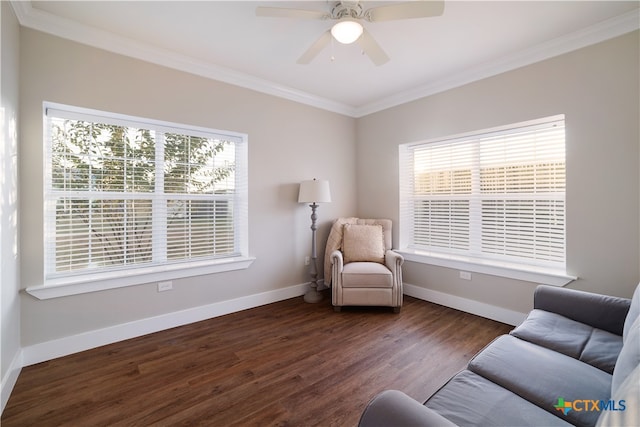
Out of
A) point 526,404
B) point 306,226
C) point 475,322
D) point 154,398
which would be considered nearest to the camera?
point 526,404

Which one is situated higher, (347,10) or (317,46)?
(347,10)

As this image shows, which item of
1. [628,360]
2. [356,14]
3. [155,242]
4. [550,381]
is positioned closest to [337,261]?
[155,242]

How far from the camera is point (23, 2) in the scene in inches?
77.7

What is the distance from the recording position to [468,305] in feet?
10.4

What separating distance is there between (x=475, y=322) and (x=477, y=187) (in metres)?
1.48

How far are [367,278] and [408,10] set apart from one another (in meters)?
2.40

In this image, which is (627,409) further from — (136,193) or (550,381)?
(136,193)

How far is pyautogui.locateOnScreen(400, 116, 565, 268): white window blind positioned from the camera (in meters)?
2.75

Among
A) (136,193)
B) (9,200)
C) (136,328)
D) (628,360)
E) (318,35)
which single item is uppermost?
(318,35)

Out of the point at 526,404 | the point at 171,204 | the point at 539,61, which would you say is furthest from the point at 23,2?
the point at 539,61

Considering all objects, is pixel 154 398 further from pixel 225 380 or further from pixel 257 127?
pixel 257 127

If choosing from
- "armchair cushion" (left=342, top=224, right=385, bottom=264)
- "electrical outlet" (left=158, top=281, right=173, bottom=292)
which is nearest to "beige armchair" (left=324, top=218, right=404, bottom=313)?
"armchair cushion" (left=342, top=224, right=385, bottom=264)

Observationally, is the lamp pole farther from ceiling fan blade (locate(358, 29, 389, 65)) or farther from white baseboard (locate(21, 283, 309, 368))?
ceiling fan blade (locate(358, 29, 389, 65))

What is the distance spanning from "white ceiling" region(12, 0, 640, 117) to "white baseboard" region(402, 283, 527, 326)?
244 centimetres
